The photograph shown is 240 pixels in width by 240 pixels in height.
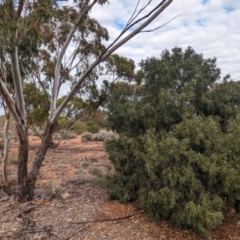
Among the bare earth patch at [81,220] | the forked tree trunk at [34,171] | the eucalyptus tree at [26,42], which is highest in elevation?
the eucalyptus tree at [26,42]

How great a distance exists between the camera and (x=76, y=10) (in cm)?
715

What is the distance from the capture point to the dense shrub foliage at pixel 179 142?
473cm

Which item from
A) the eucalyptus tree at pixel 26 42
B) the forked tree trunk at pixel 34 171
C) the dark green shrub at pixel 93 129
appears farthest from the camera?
the dark green shrub at pixel 93 129

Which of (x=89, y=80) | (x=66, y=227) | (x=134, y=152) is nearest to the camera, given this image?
(x=66, y=227)

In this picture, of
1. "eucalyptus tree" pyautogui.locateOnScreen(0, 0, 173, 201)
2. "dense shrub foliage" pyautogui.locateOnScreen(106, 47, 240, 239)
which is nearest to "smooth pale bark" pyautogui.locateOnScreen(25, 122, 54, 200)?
"eucalyptus tree" pyautogui.locateOnScreen(0, 0, 173, 201)

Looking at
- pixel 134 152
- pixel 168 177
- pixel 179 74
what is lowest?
pixel 168 177

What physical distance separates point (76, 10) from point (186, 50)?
9.47ft

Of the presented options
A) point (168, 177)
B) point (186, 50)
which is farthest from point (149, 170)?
point (186, 50)

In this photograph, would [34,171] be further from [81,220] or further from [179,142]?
[179,142]

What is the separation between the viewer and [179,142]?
489 centimetres

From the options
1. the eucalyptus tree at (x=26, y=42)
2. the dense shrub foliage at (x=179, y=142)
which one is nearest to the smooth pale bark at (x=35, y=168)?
the eucalyptus tree at (x=26, y=42)

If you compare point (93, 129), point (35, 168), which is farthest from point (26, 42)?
point (93, 129)

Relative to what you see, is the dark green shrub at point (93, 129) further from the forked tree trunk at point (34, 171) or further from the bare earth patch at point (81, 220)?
the forked tree trunk at point (34, 171)

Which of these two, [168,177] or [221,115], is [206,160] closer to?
[168,177]
